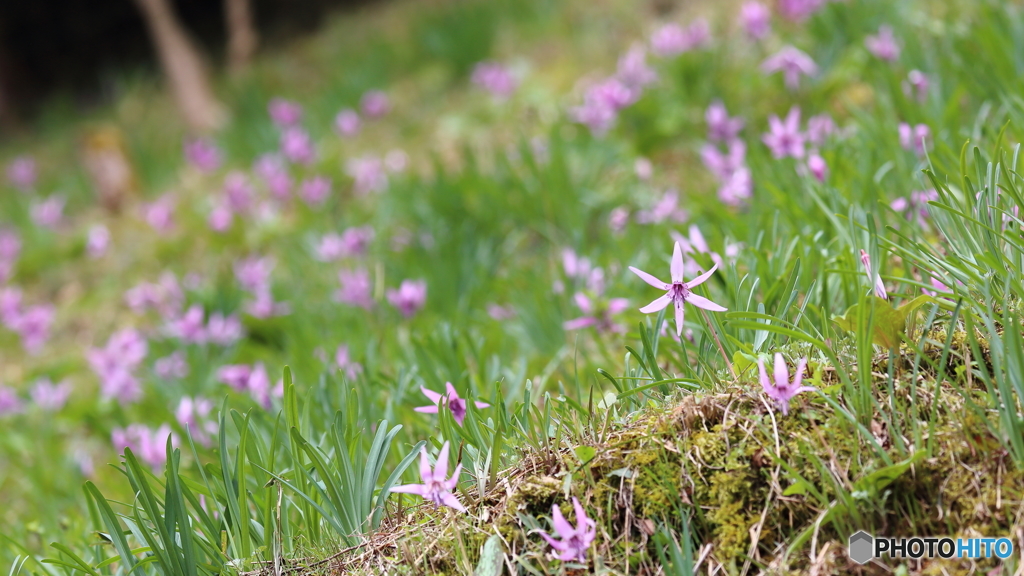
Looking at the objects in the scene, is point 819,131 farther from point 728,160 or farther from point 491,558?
point 491,558

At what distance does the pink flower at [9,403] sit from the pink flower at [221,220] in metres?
1.54

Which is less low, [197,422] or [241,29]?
[241,29]

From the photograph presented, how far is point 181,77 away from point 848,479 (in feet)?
25.5

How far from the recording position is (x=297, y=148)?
518cm

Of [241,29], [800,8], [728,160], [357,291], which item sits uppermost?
[241,29]

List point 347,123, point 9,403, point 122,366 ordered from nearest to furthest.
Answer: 1. point 122,366
2. point 9,403
3. point 347,123

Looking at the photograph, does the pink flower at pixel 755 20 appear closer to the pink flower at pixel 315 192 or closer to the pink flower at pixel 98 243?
the pink flower at pixel 315 192

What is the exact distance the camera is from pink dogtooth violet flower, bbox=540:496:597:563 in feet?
4.23

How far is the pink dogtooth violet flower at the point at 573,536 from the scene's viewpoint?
4.23 feet

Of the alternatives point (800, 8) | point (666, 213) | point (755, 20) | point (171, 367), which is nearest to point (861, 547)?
point (666, 213)

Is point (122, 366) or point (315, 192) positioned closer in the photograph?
point (122, 366)

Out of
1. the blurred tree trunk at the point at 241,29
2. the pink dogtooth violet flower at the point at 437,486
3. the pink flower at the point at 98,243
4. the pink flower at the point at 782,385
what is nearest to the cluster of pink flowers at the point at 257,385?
the pink dogtooth violet flower at the point at 437,486

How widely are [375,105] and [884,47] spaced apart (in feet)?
12.2

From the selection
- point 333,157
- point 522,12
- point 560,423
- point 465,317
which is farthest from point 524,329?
point 522,12
